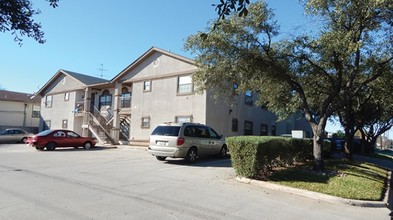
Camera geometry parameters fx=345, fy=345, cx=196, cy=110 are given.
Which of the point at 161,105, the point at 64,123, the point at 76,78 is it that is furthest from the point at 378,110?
the point at 64,123

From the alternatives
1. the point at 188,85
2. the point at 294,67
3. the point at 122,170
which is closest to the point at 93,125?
the point at 188,85

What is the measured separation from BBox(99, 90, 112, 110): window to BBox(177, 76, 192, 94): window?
34.9 ft

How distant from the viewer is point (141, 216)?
259 inches

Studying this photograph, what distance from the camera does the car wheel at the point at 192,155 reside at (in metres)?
15.7

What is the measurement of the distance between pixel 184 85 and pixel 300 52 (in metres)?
12.5

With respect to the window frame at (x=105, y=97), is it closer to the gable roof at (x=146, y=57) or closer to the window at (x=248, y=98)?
the gable roof at (x=146, y=57)

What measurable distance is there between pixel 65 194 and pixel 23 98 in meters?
42.1

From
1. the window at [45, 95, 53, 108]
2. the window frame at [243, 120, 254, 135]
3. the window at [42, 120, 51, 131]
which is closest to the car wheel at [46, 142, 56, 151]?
the window frame at [243, 120, 254, 135]

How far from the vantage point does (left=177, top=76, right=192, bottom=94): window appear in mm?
24016

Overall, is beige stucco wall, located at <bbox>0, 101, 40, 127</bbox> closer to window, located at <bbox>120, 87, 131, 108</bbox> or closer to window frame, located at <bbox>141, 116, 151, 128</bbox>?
window, located at <bbox>120, 87, 131, 108</bbox>

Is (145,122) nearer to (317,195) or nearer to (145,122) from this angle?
(145,122)

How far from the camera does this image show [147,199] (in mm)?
7984

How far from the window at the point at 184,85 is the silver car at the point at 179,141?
7.56 m

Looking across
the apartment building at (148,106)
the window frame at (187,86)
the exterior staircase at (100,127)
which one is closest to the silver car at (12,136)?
the apartment building at (148,106)
